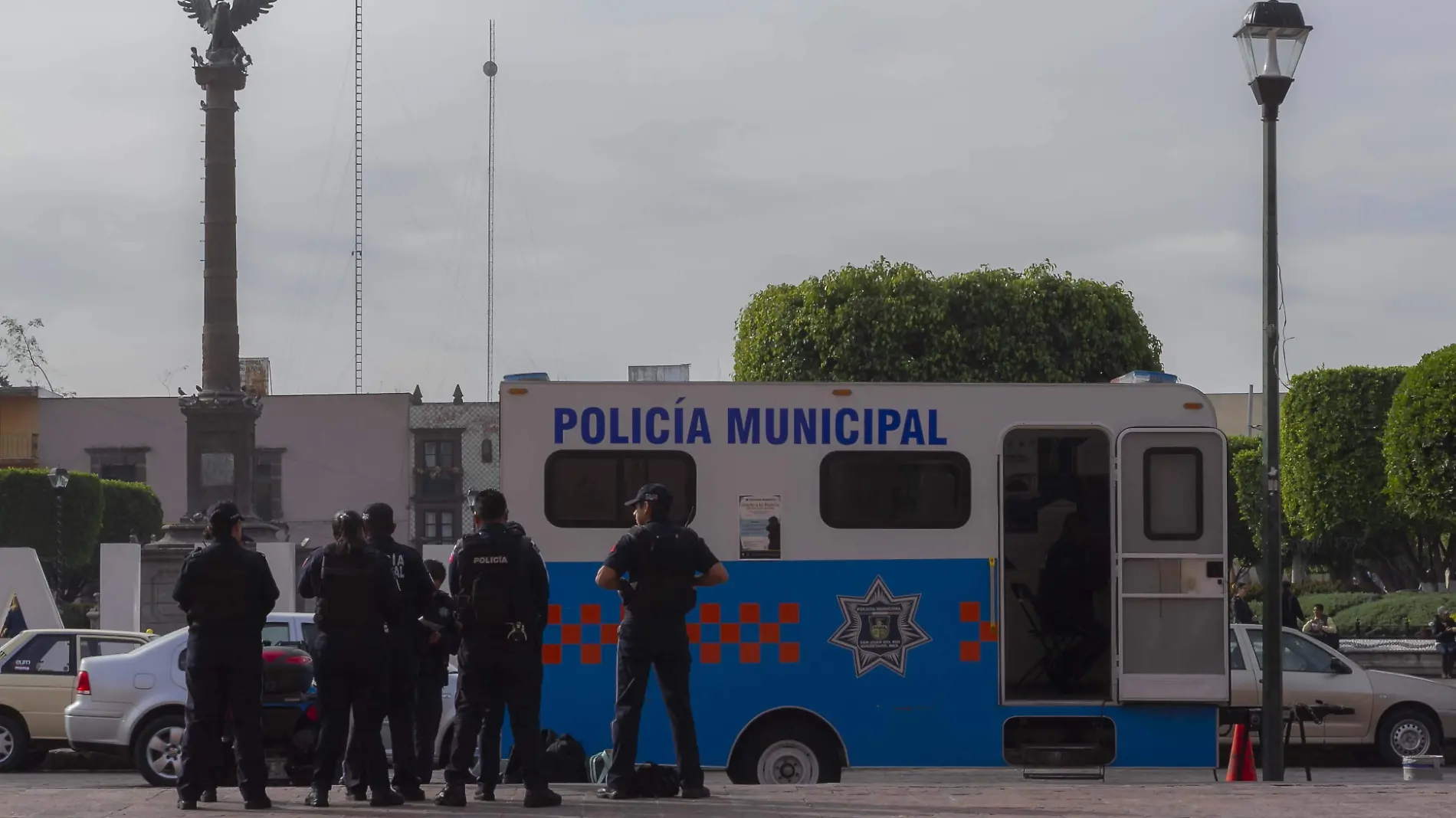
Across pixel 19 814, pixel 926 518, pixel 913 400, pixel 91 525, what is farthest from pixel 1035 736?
pixel 91 525

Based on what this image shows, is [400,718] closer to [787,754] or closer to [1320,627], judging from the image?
[787,754]

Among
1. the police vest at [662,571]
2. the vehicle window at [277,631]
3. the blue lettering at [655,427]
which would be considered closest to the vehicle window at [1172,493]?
the blue lettering at [655,427]

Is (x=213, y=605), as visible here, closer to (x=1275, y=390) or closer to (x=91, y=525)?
(x=1275, y=390)

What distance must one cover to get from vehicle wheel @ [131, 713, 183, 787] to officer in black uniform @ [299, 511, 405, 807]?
176 inches

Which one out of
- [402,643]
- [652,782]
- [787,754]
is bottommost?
[787,754]

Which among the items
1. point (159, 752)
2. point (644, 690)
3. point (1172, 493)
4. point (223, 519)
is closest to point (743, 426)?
point (644, 690)

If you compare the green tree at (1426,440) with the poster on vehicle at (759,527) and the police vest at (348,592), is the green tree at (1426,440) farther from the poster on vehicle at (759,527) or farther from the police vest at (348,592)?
the police vest at (348,592)

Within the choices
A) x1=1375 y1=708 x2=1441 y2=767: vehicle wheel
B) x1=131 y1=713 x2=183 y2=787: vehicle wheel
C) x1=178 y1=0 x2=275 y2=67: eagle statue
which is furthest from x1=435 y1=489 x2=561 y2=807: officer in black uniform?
x1=178 y1=0 x2=275 y2=67: eagle statue

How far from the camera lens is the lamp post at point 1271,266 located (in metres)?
11.1

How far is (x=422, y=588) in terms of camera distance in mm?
9109

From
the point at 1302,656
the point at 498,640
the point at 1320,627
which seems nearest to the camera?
the point at 498,640

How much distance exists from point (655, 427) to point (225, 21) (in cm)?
3002

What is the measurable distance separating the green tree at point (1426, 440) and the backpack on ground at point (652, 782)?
23.3m

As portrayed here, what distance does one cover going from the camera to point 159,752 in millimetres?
12820
